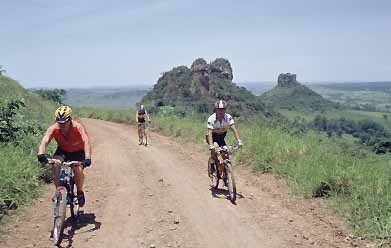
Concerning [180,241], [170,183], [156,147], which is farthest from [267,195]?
[156,147]

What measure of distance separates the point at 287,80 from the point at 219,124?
5521 inches

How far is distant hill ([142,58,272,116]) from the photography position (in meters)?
65.0

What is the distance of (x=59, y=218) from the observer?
6.73 m

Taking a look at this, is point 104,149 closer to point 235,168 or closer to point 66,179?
point 235,168

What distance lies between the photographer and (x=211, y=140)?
32.1 ft

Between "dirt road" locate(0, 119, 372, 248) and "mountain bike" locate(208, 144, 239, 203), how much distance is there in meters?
0.30

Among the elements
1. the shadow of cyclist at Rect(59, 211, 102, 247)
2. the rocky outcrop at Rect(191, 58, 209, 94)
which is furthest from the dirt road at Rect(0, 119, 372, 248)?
the rocky outcrop at Rect(191, 58, 209, 94)

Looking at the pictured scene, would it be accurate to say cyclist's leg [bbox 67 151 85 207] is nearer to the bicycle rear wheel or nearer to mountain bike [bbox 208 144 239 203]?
mountain bike [bbox 208 144 239 203]

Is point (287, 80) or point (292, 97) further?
point (287, 80)

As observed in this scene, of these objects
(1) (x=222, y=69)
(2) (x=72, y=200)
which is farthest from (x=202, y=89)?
(2) (x=72, y=200)

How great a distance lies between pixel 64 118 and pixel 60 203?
148 cm

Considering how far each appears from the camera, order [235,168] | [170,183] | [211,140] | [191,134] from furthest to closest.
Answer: [191,134] → [235,168] → [170,183] → [211,140]

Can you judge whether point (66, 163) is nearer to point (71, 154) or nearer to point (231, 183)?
point (71, 154)

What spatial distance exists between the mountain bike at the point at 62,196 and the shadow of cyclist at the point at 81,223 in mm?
298
